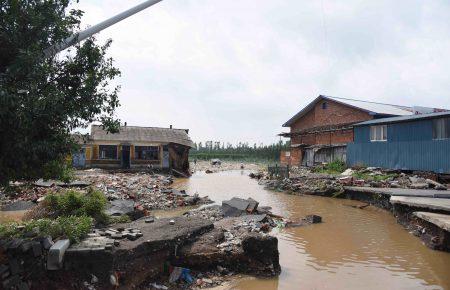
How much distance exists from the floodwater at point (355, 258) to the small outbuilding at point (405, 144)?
808 centimetres

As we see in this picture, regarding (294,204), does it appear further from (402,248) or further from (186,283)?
(186,283)

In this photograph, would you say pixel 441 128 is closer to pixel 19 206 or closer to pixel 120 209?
pixel 120 209

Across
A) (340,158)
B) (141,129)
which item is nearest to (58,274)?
(340,158)

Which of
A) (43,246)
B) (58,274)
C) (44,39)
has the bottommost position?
(58,274)

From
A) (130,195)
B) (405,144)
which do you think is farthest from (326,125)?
(130,195)

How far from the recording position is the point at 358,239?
10.4m

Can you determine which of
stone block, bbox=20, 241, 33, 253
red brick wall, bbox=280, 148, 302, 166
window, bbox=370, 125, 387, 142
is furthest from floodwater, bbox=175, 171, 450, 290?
red brick wall, bbox=280, 148, 302, 166

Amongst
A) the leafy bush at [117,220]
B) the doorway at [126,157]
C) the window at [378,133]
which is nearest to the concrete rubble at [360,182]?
the window at [378,133]

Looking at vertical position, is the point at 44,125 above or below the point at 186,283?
above

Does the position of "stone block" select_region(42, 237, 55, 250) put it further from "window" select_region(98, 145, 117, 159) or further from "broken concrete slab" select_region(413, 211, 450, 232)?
"window" select_region(98, 145, 117, 159)

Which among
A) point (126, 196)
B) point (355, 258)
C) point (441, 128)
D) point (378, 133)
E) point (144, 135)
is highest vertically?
point (144, 135)

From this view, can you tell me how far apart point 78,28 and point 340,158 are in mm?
25765

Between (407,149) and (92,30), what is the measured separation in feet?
67.0

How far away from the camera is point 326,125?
33406 millimetres
